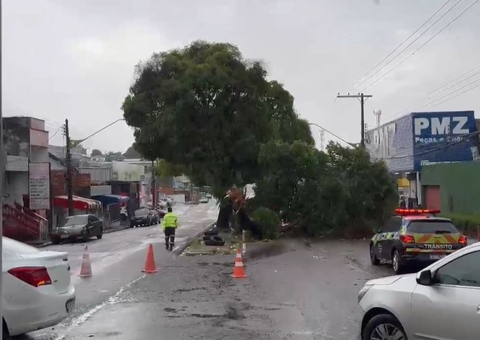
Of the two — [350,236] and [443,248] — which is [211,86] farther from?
[443,248]

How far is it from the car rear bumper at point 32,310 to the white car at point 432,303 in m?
3.88

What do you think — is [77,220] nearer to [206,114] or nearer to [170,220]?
[206,114]

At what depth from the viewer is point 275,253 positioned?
2556 centimetres

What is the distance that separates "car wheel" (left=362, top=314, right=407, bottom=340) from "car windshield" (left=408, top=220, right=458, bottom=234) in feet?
33.4

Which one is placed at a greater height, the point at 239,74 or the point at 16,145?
the point at 239,74

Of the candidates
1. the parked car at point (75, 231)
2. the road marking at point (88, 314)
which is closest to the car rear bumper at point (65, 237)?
the parked car at point (75, 231)

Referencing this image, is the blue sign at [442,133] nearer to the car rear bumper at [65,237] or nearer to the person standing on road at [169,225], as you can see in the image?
the car rear bumper at [65,237]

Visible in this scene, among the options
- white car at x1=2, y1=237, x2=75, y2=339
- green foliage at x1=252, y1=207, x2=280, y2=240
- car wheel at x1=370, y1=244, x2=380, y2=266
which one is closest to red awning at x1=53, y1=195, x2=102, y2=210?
green foliage at x1=252, y1=207, x2=280, y2=240

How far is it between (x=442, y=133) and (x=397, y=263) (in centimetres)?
3590

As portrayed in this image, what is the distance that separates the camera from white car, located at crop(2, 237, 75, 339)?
27.8 feet

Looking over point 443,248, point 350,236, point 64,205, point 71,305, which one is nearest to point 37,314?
point 71,305

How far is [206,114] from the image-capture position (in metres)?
37.8

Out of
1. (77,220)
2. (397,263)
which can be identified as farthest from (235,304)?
(77,220)

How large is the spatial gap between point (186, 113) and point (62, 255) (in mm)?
28027
